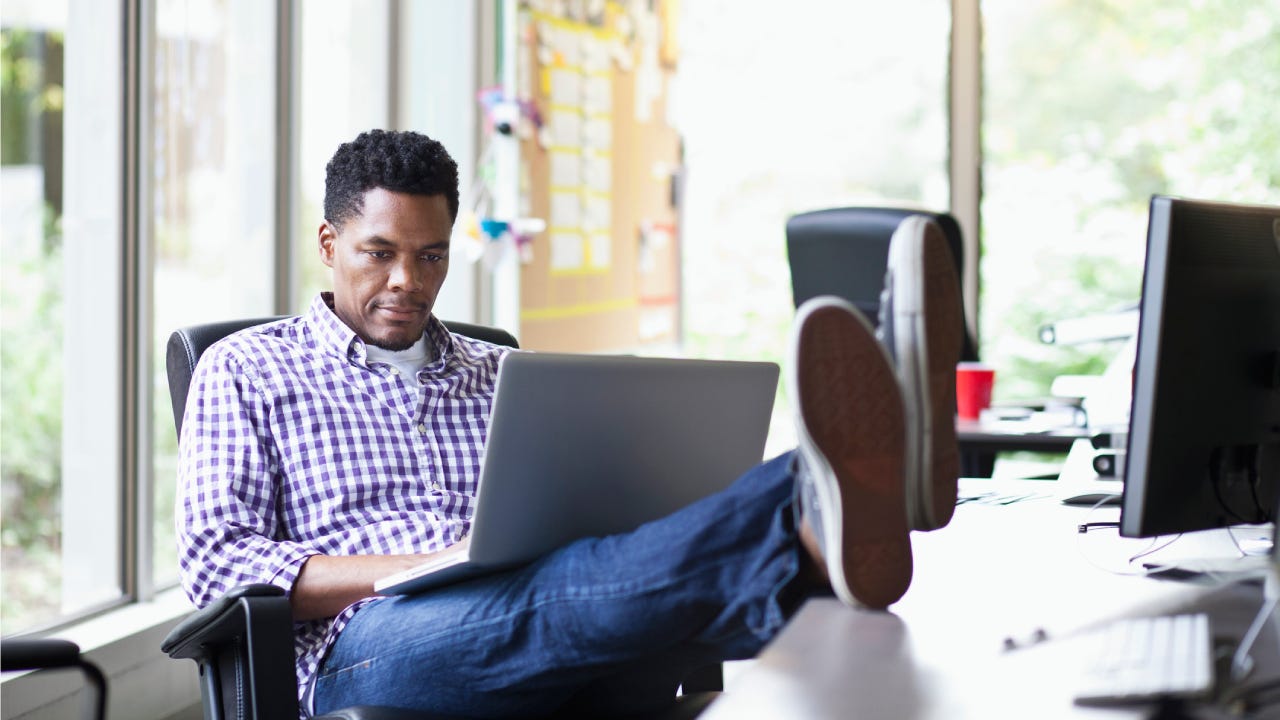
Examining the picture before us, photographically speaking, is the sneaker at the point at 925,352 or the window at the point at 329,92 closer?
the sneaker at the point at 925,352

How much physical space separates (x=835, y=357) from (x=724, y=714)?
38cm

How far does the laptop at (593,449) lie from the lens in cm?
132

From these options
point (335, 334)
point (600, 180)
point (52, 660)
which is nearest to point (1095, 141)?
point (600, 180)

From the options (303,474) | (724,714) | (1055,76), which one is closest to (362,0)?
(303,474)

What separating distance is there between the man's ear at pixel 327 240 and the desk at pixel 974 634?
946 millimetres

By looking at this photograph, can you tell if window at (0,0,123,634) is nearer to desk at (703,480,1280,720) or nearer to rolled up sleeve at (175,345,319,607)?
rolled up sleeve at (175,345,319,607)

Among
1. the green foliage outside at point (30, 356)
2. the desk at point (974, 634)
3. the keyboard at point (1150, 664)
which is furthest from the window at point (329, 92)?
the keyboard at point (1150, 664)

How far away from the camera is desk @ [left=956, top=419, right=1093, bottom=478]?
270 cm

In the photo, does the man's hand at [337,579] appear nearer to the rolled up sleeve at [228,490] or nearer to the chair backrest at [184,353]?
the rolled up sleeve at [228,490]

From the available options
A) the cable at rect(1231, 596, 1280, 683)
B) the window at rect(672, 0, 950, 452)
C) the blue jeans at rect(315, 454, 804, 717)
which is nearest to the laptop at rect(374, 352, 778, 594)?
the blue jeans at rect(315, 454, 804, 717)

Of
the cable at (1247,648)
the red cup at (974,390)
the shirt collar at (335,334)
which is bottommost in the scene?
the cable at (1247,648)

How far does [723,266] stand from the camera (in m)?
5.42

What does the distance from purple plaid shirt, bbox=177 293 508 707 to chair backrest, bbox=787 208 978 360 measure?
4.78 feet

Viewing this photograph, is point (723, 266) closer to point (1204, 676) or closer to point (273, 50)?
point (273, 50)
